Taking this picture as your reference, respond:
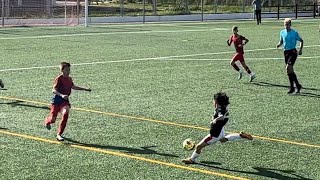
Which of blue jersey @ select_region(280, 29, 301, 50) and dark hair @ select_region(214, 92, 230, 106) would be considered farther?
blue jersey @ select_region(280, 29, 301, 50)

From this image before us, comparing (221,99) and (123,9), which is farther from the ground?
(123,9)

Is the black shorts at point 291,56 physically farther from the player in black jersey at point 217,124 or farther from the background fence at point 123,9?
the background fence at point 123,9

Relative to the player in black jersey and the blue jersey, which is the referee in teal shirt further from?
the player in black jersey

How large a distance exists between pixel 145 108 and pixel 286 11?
48.3 m

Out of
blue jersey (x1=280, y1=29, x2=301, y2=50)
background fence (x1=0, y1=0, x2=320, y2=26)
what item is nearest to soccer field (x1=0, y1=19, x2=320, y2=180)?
blue jersey (x1=280, y1=29, x2=301, y2=50)

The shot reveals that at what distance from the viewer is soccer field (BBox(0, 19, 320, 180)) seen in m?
9.38

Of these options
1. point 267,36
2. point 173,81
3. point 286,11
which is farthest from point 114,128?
point 286,11

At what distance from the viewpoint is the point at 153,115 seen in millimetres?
13383

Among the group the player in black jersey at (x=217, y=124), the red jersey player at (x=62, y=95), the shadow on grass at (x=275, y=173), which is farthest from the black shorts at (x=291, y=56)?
the shadow on grass at (x=275, y=173)

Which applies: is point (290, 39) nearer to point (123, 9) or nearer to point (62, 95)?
point (62, 95)

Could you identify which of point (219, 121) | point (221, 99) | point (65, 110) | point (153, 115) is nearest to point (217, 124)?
point (219, 121)

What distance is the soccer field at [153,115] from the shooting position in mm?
9383

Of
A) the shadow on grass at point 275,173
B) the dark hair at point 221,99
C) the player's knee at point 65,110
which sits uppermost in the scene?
the dark hair at point 221,99

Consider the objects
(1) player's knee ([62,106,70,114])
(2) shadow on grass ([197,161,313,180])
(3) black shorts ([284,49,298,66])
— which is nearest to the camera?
(2) shadow on grass ([197,161,313,180])
